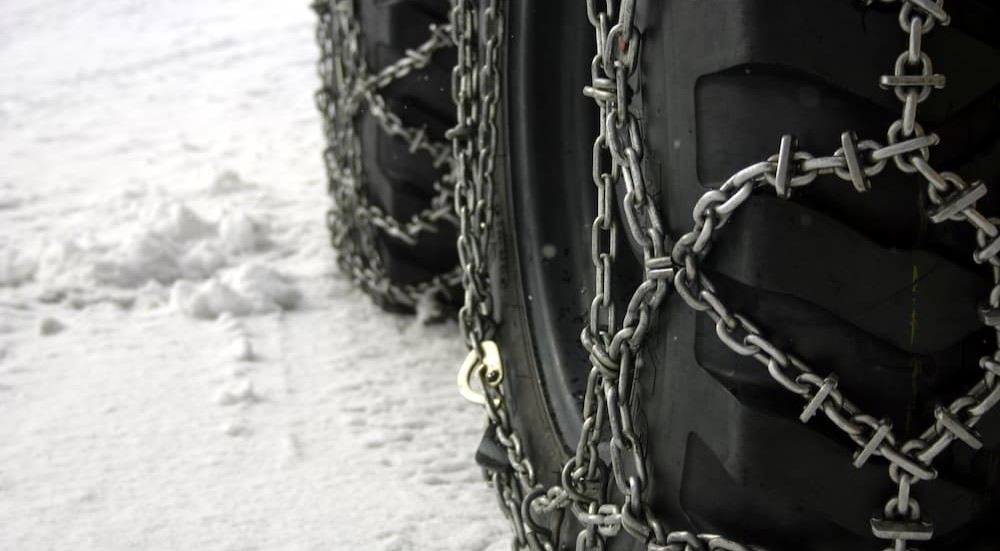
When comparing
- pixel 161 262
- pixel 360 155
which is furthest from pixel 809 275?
pixel 161 262

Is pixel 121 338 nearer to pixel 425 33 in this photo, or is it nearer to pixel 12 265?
pixel 12 265

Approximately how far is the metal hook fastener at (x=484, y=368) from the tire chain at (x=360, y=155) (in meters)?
0.67

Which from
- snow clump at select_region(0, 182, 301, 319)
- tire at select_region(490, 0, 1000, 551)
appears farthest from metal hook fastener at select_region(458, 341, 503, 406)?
snow clump at select_region(0, 182, 301, 319)

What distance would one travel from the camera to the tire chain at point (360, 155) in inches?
77.8

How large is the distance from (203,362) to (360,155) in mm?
491

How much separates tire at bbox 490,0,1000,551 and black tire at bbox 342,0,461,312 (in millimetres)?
1015

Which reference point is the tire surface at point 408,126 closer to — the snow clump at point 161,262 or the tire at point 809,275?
the snow clump at point 161,262

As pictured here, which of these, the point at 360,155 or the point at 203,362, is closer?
the point at 203,362

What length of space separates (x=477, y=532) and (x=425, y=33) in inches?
35.9

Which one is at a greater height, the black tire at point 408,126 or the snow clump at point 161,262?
the black tire at point 408,126

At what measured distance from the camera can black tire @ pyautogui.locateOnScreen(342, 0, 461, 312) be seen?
6.30 feet

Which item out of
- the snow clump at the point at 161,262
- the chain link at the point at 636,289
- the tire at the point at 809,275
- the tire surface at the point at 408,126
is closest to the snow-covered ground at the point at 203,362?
the snow clump at the point at 161,262

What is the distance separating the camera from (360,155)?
2111mm

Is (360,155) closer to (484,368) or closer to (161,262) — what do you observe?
(161,262)
